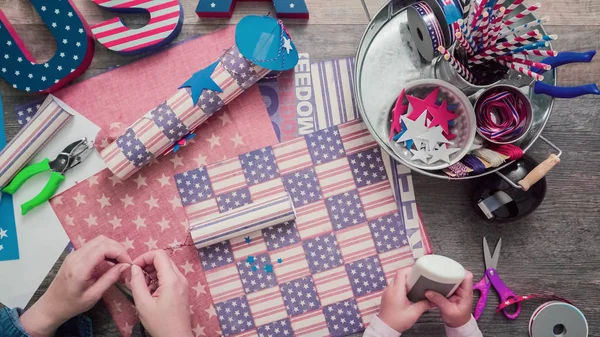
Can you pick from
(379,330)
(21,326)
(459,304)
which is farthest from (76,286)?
(459,304)

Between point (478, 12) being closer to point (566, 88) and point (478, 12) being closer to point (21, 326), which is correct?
point (566, 88)

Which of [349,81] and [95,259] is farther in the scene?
[349,81]

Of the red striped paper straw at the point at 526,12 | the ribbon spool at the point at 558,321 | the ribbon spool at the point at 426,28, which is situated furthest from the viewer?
the ribbon spool at the point at 558,321

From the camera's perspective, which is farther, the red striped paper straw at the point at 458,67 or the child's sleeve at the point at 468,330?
the child's sleeve at the point at 468,330

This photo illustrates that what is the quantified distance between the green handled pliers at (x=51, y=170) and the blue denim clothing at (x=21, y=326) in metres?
0.18

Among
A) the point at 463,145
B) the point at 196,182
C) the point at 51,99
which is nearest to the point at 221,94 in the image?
the point at 196,182

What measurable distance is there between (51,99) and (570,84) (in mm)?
981

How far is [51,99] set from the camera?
84 cm

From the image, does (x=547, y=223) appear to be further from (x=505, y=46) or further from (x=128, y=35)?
(x=128, y=35)

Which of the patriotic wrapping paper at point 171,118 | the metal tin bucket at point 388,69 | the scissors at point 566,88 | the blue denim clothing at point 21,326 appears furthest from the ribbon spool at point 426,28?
the blue denim clothing at point 21,326

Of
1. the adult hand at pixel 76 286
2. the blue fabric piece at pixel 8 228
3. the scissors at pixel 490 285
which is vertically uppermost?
the blue fabric piece at pixel 8 228

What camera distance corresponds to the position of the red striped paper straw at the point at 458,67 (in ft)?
2.18

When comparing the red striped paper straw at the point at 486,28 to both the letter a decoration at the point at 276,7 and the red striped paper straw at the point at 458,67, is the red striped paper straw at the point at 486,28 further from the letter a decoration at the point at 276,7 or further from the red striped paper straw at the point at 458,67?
the letter a decoration at the point at 276,7

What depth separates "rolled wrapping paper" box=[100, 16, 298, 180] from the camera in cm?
79
